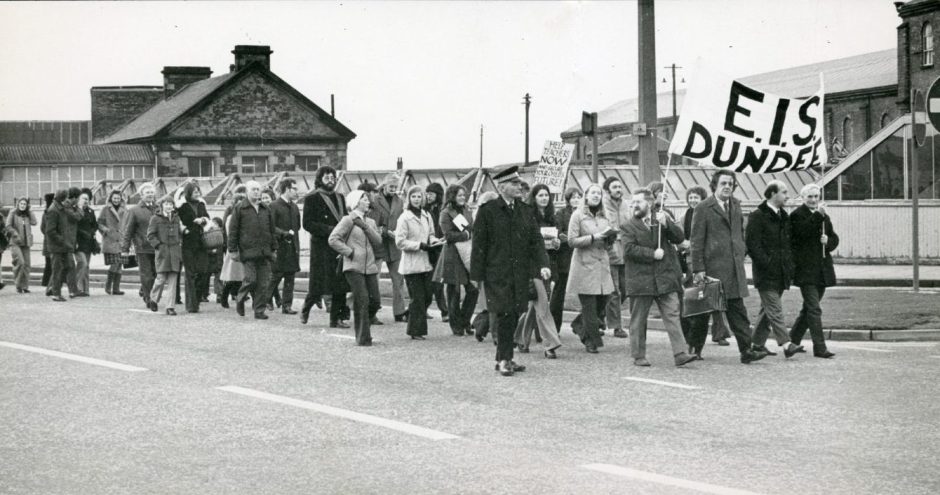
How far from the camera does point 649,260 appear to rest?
1213 centimetres

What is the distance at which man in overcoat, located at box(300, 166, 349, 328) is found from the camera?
50.1 feet

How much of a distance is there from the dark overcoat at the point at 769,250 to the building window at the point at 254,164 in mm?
58740

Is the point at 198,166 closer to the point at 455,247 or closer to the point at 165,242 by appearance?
the point at 165,242

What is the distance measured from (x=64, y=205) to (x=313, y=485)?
1568cm

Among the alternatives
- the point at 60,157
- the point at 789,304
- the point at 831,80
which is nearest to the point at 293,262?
the point at 789,304

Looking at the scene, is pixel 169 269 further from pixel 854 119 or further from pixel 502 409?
pixel 854 119

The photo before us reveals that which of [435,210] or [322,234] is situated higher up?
[435,210]

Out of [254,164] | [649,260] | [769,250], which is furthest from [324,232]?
[254,164]

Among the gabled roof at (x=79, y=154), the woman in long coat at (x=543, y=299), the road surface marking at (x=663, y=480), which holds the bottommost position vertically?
the road surface marking at (x=663, y=480)

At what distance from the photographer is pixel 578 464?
7383 millimetres

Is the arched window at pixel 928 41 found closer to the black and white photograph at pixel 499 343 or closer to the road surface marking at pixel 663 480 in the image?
the black and white photograph at pixel 499 343

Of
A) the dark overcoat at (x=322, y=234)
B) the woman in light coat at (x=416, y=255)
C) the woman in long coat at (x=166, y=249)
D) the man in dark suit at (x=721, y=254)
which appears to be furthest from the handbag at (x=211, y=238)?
the man in dark suit at (x=721, y=254)

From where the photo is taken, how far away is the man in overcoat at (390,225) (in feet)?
54.5

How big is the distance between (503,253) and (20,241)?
14.6 meters
